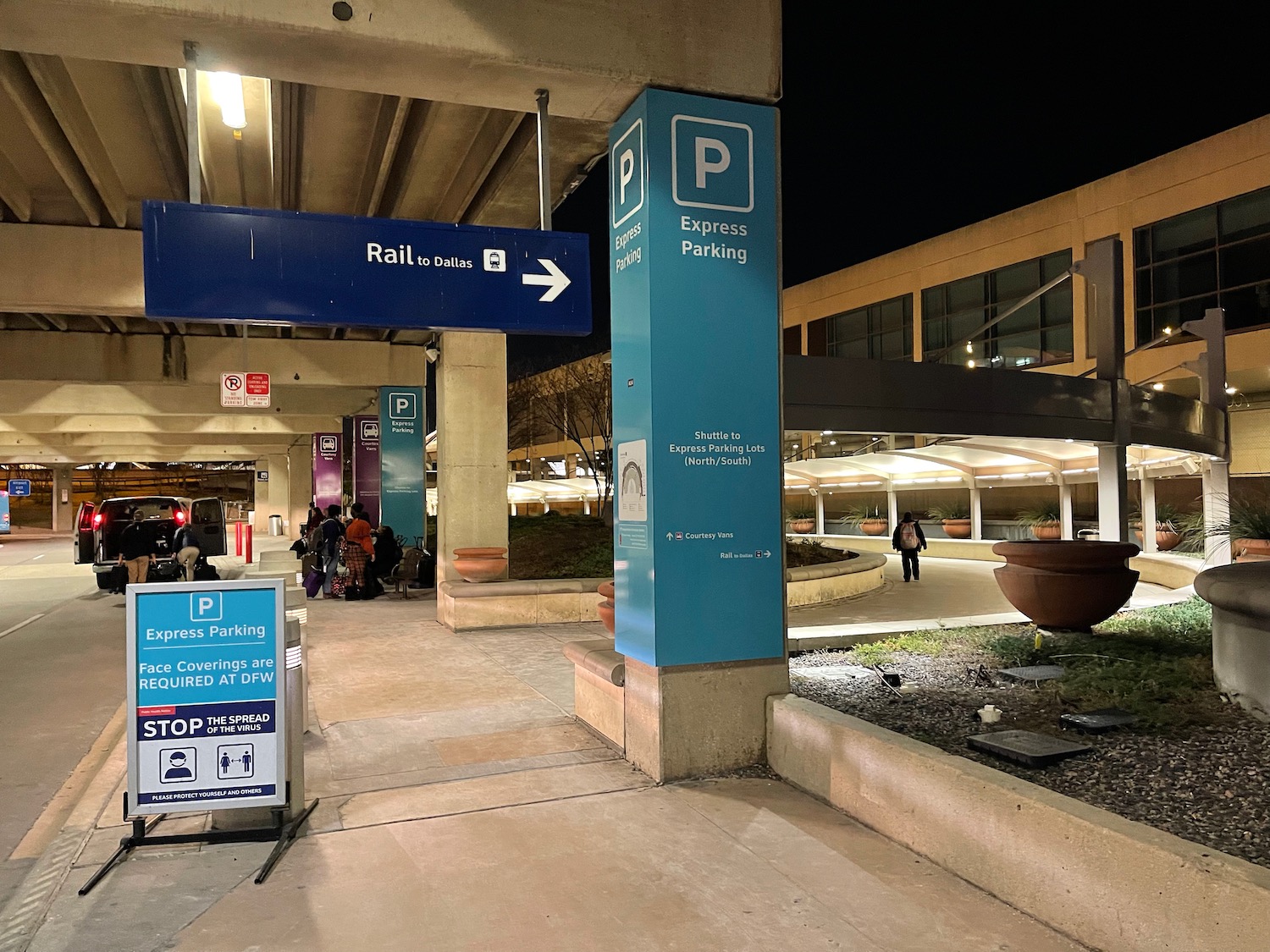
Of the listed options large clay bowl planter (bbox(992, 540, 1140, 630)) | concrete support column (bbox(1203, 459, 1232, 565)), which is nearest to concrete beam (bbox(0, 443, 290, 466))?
concrete support column (bbox(1203, 459, 1232, 565))

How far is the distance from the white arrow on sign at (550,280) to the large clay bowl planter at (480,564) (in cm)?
823

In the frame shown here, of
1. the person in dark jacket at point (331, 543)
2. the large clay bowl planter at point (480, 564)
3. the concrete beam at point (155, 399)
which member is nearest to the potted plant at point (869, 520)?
the concrete beam at point (155, 399)

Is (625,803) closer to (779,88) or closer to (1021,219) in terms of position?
(779,88)

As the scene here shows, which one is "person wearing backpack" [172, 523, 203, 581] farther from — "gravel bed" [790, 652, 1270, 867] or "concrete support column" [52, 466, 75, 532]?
"concrete support column" [52, 466, 75, 532]

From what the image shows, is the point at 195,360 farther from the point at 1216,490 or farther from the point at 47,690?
the point at 1216,490

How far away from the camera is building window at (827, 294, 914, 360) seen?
39500 mm

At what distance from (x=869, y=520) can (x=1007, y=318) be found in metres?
10.4

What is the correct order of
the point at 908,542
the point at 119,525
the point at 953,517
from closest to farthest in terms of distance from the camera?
1. the point at 908,542
2. the point at 119,525
3. the point at 953,517

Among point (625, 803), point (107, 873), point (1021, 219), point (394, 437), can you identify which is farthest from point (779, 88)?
point (1021, 219)

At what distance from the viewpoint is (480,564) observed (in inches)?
548

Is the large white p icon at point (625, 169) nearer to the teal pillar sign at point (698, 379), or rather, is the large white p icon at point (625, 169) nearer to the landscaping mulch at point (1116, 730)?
the teal pillar sign at point (698, 379)

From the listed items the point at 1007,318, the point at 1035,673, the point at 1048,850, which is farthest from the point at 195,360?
the point at 1007,318

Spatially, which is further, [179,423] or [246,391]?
[179,423]

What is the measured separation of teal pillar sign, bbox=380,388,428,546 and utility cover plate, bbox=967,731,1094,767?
17.7 m
